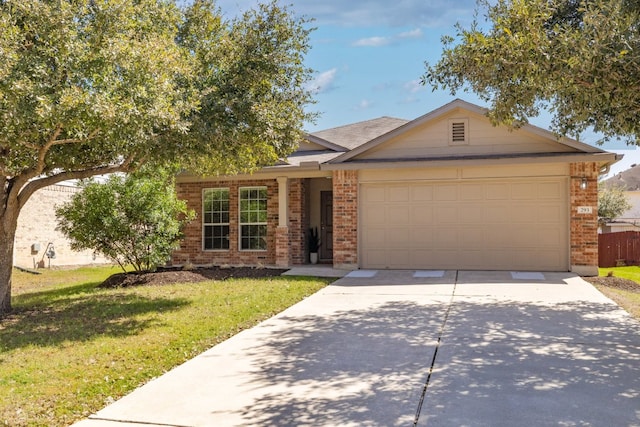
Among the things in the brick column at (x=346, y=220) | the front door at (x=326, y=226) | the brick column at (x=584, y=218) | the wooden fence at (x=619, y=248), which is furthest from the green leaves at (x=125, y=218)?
the wooden fence at (x=619, y=248)

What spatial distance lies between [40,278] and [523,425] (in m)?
13.7

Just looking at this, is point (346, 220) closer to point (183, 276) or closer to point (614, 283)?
point (183, 276)

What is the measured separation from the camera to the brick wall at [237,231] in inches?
583

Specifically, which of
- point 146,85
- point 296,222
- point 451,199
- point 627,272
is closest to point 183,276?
point 296,222

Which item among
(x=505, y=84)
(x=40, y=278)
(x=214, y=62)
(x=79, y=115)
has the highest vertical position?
(x=214, y=62)

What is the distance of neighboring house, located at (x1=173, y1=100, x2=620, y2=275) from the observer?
1222 centimetres

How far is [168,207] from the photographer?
40.8 feet

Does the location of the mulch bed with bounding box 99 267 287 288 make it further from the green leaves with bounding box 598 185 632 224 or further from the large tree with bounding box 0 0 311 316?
the green leaves with bounding box 598 185 632 224

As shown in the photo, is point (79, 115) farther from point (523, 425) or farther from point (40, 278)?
point (40, 278)

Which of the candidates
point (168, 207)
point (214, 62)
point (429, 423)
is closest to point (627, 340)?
point (429, 423)

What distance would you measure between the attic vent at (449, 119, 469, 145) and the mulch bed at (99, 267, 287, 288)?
5.51 metres

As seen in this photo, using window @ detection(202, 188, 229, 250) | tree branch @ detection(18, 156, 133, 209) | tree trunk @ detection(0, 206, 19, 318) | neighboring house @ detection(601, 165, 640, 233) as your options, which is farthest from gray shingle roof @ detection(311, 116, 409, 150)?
neighboring house @ detection(601, 165, 640, 233)

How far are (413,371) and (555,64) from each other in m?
4.00

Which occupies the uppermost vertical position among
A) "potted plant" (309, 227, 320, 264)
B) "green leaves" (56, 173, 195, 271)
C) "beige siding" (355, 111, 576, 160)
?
"beige siding" (355, 111, 576, 160)
